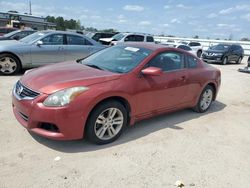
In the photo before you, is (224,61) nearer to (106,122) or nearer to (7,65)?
(7,65)

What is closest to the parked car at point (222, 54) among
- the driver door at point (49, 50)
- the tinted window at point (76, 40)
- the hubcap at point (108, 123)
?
the tinted window at point (76, 40)

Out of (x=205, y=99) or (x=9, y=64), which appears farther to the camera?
(x=9, y=64)

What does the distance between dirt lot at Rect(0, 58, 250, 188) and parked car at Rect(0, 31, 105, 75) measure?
3.80 meters

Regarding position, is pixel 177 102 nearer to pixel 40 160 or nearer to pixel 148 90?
pixel 148 90

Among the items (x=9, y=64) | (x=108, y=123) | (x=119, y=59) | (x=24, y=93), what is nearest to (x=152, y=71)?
(x=119, y=59)

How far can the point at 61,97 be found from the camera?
340 cm

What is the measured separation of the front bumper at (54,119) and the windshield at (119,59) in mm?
1138

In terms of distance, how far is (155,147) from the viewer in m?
3.99

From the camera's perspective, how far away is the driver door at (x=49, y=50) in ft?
28.8

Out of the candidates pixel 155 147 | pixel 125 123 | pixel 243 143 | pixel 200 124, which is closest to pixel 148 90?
pixel 125 123

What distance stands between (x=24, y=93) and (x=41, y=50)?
5.60m

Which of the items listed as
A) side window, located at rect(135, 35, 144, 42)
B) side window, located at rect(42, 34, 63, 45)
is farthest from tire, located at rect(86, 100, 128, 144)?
side window, located at rect(135, 35, 144, 42)

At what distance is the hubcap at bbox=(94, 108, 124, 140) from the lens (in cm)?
379

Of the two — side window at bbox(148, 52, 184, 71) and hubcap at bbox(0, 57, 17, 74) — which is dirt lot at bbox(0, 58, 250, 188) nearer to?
side window at bbox(148, 52, 184, 71)
